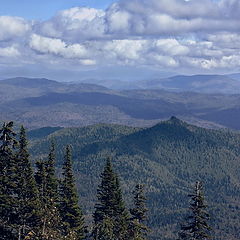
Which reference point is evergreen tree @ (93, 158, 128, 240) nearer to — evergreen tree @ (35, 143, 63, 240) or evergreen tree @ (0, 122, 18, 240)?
evergreen tree @ (35, 143, 63, 240)

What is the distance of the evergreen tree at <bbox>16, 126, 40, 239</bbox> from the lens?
64.4 meters

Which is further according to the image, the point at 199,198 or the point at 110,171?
the point at 110,171

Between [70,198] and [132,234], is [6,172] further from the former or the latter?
[132,234]

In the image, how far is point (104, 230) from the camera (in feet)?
214

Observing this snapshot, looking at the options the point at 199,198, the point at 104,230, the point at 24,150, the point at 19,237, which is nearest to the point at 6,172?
the point at 24,150

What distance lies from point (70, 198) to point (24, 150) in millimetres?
12686

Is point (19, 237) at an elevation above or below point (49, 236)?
below

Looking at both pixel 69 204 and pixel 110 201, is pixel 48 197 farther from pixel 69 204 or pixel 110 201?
pixel 110 201

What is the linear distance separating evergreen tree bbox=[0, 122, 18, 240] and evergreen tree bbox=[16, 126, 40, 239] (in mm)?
833

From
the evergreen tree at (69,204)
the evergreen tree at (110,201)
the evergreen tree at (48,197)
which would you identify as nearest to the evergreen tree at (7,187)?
the evergreen tree at (48,197)

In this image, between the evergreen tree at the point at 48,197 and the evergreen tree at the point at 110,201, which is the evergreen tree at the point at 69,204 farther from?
the evergreen tree at the point at 110,201

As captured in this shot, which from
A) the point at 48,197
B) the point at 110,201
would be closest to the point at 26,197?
the point at 48,197

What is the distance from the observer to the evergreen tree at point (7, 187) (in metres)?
65.1

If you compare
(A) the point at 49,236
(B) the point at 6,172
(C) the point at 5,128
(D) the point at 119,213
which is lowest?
(D) the point at 119,213
